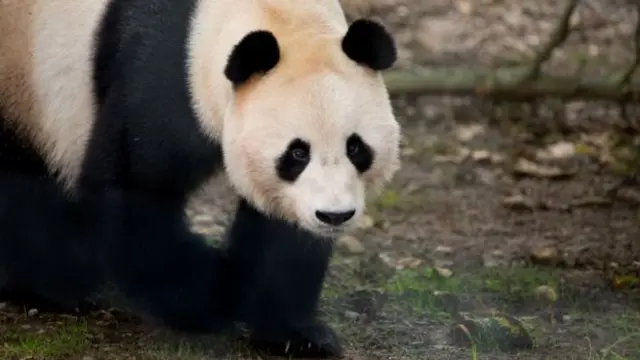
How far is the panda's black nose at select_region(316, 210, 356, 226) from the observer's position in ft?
11.3

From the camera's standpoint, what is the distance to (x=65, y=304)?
15.1ft

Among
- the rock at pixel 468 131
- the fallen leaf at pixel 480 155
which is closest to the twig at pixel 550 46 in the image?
the rock at pixel 468 131

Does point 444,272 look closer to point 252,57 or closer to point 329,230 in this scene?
point 329,230

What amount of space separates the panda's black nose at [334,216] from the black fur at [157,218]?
0.52 m

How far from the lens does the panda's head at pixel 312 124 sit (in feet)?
11.5

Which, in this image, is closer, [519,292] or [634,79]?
[519,292]

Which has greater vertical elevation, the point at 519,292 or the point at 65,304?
the point at 519,292

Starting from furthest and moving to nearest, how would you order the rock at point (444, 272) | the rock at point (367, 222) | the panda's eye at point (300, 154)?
the rock at point (367, 222) → the rock at point (444, 272) → the panda's eye at point (300, 154)

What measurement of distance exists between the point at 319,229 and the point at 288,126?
32cm

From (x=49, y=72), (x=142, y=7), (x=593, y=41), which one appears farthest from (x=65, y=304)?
(x=593, y=41)

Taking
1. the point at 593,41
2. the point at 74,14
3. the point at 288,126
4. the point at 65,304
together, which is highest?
the point at 593,41

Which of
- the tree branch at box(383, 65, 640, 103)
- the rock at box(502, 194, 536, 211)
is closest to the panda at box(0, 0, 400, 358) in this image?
the rock at box(502, 194, 536, 211)

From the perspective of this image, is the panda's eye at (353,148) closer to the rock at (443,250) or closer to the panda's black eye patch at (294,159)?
the panda's black eye patch at (294,159)

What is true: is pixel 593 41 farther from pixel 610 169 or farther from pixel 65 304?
pixel 65 304
